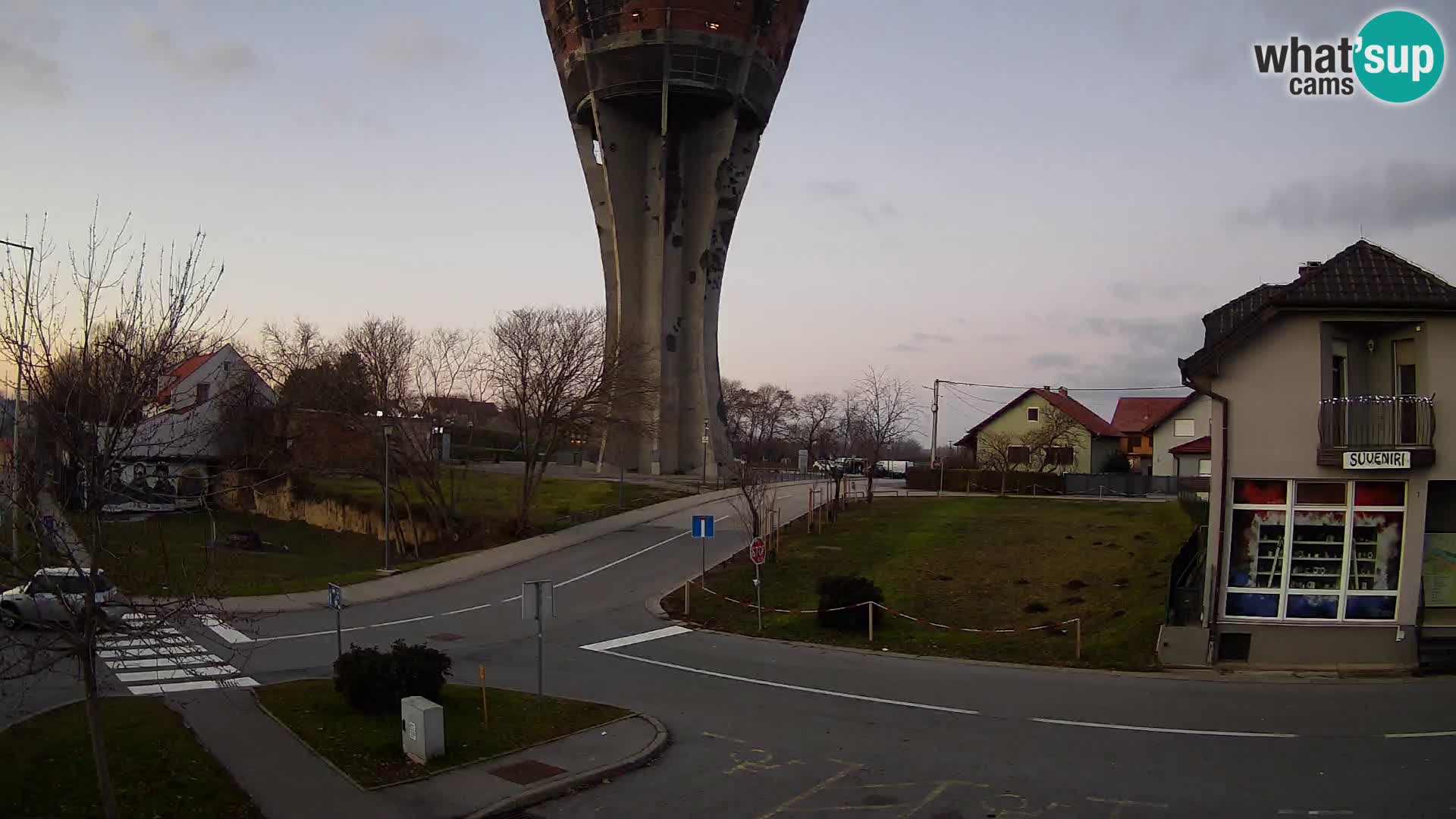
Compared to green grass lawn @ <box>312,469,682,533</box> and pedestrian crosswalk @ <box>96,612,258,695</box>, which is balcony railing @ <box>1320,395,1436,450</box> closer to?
pedestrian crosswalk @ <box>96,612,258,695</box>

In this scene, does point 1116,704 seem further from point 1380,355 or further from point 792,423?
point 792,423

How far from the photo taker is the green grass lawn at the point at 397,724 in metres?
11.9

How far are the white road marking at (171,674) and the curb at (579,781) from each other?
25.3ft

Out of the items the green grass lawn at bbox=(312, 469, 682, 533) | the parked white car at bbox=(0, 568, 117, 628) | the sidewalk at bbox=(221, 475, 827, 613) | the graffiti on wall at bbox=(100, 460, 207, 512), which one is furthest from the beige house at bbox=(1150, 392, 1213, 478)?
the parked white car at bbox=(0, 568, 117, 628)

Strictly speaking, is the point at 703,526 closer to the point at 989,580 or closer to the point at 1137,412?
the point at 989,580

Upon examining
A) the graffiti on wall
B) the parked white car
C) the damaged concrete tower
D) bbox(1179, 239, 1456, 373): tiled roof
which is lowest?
the parked white car

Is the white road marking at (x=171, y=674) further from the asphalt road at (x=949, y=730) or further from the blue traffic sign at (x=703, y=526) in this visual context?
the blue traffic sign at (x=703, y=526)

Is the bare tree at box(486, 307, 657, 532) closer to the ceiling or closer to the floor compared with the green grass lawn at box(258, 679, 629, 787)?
closer to the ceiling

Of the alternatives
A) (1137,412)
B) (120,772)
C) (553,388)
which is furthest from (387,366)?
(1137,412)

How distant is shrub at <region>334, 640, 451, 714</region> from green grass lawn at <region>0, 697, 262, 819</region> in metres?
2.10

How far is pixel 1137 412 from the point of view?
8356 cm

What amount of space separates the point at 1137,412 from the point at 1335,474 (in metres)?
69.9

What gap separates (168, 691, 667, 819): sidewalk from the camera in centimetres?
1043

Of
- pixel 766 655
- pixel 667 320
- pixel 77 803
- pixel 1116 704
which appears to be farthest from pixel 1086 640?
pixel 667 320
